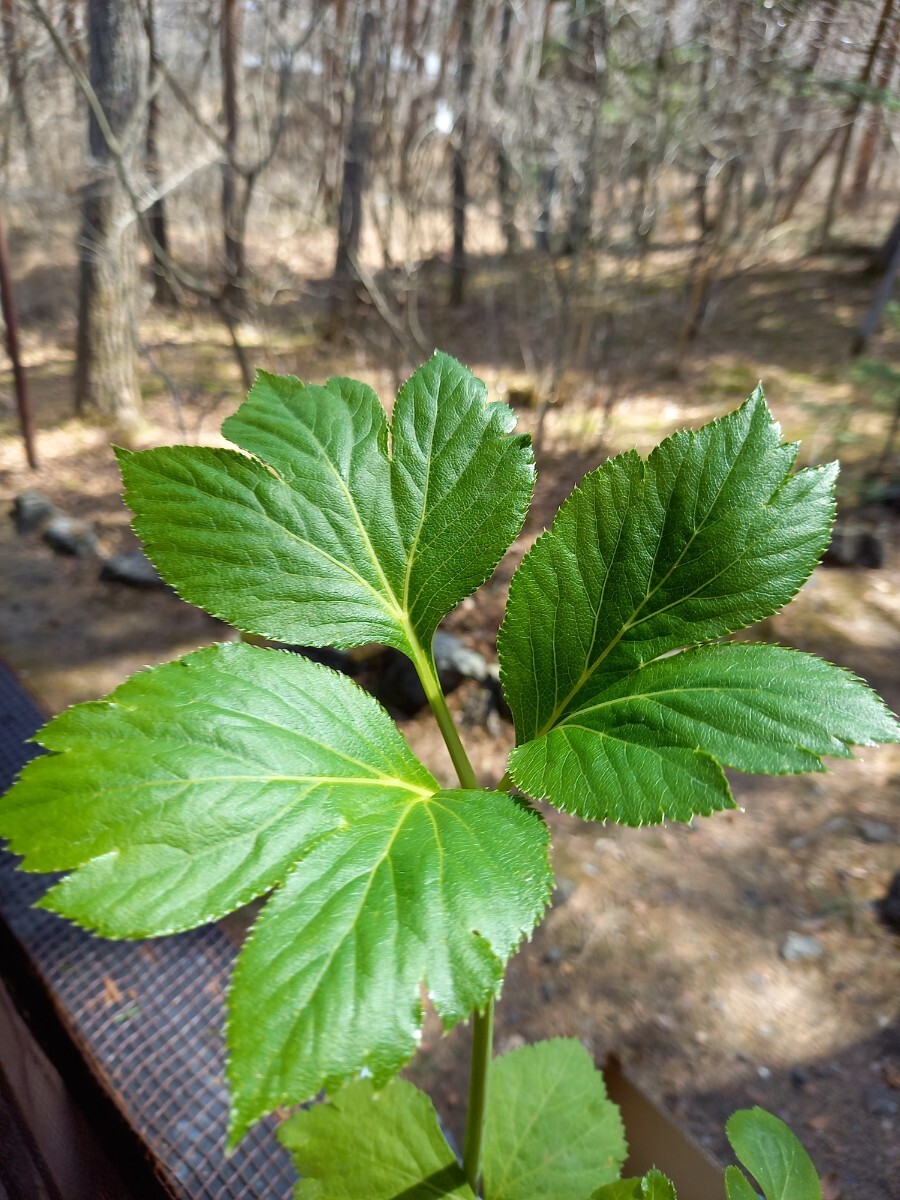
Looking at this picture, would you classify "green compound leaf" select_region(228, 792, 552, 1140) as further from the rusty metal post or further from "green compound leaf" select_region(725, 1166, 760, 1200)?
the rusty metal post

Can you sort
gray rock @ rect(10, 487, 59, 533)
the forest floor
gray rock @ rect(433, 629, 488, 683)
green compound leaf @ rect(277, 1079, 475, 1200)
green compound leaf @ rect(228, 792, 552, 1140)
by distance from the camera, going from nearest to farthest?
1. green compound leaf @ rect(228, 792, 552, 1140)
2. green compound leaf @ rect(277, 1079, 475, 1200)
3. the forest floor
4. gray rock @ rect(433, 629, 488, 683)
5. gray rock @ rect(10, 487, 59, 533)

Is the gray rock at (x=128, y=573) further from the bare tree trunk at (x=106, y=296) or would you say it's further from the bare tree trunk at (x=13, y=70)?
the bare tree trunk at (x=13, y=70)

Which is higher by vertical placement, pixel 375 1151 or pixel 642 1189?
pixel 642 1189

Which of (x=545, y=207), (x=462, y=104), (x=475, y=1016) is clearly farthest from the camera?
(x=545, y=207)

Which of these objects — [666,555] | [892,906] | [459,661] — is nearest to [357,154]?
[459,661]

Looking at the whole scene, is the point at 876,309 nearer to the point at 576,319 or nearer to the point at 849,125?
the point at 849,125


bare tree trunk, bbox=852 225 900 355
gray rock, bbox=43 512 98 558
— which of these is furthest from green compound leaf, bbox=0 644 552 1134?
bare tree trunk, bbox=852 225 900 355
